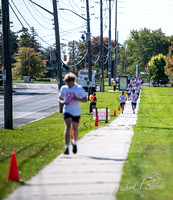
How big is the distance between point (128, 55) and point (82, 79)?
73.6 m

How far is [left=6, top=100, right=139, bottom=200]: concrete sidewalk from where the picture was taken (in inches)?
246

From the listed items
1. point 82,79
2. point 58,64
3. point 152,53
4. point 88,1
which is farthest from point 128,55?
point 58,64

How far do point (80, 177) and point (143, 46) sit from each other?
124142 mm

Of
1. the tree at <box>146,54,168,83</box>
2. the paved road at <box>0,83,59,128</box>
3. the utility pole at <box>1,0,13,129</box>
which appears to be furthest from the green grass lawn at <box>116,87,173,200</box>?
the tree at <box>146,54,168,83</box>

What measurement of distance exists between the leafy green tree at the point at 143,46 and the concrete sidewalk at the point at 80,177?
4727 inches

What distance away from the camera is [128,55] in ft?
444

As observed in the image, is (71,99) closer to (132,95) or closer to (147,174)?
(147,174)

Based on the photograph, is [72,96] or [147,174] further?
[72,96]

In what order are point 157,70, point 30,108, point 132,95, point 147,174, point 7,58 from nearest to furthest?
1. point 147,174
2. point 7,58
3. point 132,95
4. point 30,108
5. point 157,70

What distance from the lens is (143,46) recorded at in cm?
12900

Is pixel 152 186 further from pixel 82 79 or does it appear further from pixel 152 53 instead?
pixel 152 53

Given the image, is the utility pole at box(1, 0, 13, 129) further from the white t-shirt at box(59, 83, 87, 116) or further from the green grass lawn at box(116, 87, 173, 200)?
the white t-shirt at box(59, 83, 87, 116)

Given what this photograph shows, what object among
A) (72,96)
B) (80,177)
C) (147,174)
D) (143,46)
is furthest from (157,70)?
(80,177)

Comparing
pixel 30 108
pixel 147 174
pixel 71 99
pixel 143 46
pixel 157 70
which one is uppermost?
pixel 143 46
